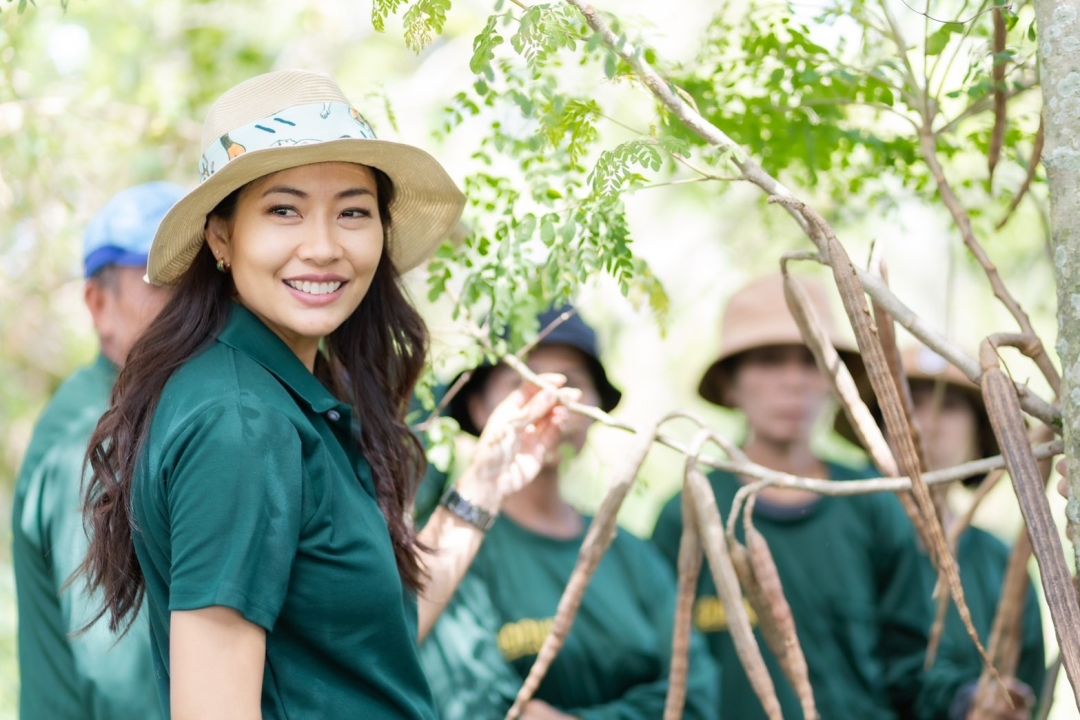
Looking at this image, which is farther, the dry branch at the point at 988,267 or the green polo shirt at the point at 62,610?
the green polo shirt at the point at 62,610

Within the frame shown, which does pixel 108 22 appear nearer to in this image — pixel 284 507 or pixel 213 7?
pixel 213 7

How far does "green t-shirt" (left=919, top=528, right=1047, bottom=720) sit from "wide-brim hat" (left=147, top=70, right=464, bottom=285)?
2.54 metres

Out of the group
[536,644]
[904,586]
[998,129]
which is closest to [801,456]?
[904,586]

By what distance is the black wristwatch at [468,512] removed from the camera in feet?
9.11

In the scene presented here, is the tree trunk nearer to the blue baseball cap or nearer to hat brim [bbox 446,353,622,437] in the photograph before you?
hat brim [bbox 446,353,622,437]

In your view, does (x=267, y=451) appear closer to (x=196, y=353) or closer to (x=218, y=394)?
(x=218, y=394)

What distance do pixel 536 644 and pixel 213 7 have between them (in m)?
4.50

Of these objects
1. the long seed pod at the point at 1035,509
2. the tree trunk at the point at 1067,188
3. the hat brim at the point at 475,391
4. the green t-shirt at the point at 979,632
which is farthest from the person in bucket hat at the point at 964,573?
the tree trunk at the point at 1067,188

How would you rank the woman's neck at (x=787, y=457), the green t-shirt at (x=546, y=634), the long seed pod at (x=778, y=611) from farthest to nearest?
the woman's neck at (x=787, y=457), the green t-shirt at (x=546, y=634), the long seed pod at (x=778, y=611)

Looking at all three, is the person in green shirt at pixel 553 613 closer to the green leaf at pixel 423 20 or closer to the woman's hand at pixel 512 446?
the woman's hand at pixel 512 446

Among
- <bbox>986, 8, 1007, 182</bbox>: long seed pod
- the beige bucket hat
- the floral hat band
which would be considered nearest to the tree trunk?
<bbox>986, 8, 1007, 182</bbox>: long seed pod

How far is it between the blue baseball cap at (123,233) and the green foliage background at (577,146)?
1.39 feet

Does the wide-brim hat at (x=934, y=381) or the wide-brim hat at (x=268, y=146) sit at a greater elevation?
the wide-brim hat at (x=268, y=146)

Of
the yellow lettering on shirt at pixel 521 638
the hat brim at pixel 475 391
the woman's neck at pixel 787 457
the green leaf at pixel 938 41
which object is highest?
the green leaf at pixel 938 41
